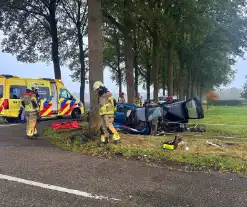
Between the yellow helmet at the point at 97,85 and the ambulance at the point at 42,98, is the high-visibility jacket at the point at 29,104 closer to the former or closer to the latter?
the yellow helmet at the point at 97,85

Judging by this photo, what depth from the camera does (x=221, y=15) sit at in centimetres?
1967

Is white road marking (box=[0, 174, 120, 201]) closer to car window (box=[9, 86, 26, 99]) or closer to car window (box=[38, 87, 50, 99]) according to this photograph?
car window (box=[9, 86, 26, 99])

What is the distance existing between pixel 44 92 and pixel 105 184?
36.8 feet

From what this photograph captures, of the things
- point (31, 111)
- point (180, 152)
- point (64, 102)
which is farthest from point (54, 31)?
point (180, 152)

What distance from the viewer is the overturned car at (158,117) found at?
9.86m

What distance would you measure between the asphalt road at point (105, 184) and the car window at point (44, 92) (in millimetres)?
8842

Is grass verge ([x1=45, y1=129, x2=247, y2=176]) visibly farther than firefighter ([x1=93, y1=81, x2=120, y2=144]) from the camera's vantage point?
No

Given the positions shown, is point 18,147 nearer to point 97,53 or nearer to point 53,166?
point 53,166

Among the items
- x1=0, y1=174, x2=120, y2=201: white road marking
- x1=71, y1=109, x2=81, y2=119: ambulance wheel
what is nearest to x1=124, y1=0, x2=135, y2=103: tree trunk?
x1=71, y1=109, x2=81, y2=119: ambulance wheel

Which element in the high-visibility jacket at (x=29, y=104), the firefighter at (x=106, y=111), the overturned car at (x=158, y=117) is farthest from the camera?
the overturned car at (x=158, y=117)

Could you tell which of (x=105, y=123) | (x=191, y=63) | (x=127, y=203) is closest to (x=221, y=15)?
(x=191, y=63)

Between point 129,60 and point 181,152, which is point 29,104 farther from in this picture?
point 129,60

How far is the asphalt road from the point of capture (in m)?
3.95

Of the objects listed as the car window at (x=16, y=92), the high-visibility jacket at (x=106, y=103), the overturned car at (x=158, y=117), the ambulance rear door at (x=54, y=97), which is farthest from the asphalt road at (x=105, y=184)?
the ambulance rear door at (x=54, y=97)
